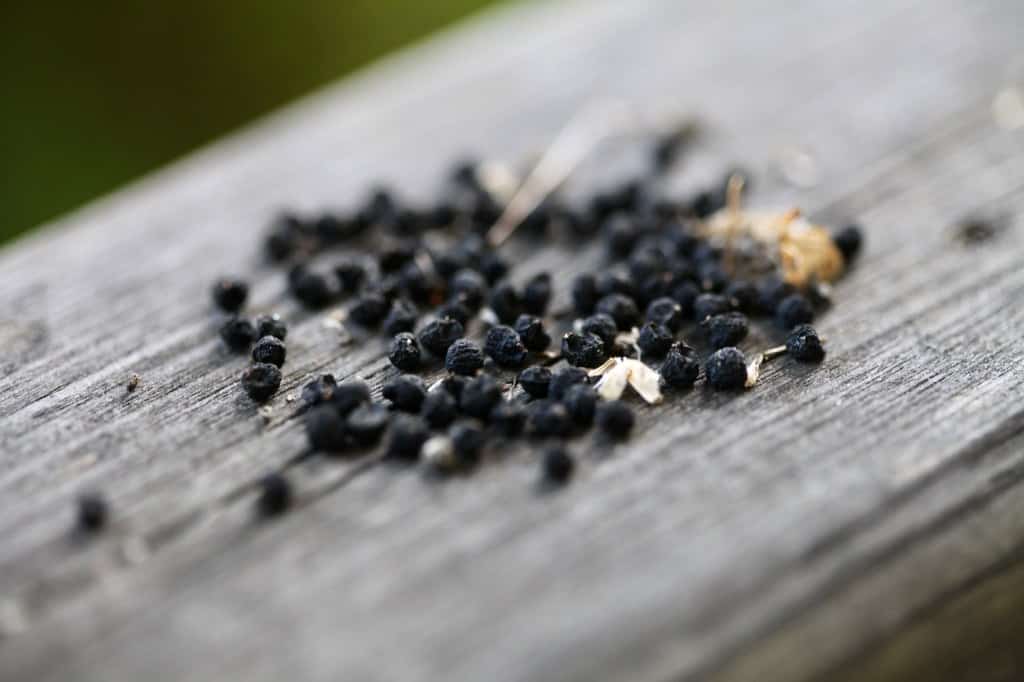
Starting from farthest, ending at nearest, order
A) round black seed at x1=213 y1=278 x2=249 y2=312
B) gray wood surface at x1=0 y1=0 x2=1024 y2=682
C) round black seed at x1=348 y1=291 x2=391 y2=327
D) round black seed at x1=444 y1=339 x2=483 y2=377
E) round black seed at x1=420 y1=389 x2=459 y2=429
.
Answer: round black seed at x1=213 y1=278 x2=249 y2=312 → round black seed at x1=348 y1=291 x2=391 y2=327 → round black seed at x1=444 y1=339 x2=483 y2=377 → round black seed at x1=420 y1=389 x2=459 y2=429 → gray wood surface at x1=0 y1=0 x2=1024 y2=682

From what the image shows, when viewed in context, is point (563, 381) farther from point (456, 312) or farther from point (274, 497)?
point (274, 497)

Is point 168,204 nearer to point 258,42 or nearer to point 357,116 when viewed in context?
point 357,116

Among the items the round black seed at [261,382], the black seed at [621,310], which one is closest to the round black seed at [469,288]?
the black seed at [621,310]

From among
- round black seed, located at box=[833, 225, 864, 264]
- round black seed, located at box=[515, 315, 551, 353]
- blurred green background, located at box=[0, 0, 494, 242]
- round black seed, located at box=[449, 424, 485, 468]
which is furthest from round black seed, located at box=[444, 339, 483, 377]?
blurred green background, located at box=[0, 0, 494, 242]

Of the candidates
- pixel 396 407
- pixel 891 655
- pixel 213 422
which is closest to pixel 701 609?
pixel 891 655

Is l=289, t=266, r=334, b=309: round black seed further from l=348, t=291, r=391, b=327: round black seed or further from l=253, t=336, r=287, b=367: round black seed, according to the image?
l=253, t=336, r=287, b=367: round black seed

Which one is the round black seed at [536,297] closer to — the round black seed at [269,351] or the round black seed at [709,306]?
the round black seed at [709,306]

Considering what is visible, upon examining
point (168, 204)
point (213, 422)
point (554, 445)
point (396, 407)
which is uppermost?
point (168, 204)
